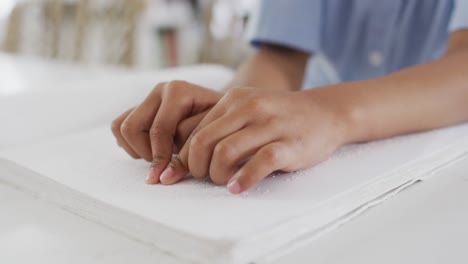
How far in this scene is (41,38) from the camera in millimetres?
1799

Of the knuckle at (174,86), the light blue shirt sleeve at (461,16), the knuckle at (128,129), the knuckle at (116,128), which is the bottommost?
the knuckle at (116,128)

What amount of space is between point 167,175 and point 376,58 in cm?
49

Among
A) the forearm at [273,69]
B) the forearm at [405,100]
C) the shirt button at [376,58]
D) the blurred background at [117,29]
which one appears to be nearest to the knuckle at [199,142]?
the forearm at [405,100]

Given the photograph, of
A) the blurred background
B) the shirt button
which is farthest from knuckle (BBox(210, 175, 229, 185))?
the blurred background

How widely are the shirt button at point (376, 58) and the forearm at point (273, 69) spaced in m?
0.09

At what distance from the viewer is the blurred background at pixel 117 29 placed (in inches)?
65.4

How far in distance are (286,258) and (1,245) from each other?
18cm

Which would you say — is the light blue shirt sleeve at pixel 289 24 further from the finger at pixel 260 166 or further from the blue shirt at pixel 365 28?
the finger at pixel 260 166

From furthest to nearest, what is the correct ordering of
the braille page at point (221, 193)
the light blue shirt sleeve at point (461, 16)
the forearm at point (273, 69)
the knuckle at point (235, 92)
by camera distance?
the forearm at point (273, 69), the light blue shirt sleeve at point (461, 16), the knuckle at point (235, 92), the braille page at point (221, 193)

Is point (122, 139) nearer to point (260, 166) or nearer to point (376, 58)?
point (260, 166)

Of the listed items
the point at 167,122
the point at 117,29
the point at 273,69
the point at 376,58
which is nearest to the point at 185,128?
the point at 167,122

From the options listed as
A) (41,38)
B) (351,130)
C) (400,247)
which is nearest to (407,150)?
(351,130)

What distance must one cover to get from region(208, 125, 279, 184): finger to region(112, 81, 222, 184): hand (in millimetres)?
58

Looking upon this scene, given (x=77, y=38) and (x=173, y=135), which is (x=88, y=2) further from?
(x=173, y=135)
